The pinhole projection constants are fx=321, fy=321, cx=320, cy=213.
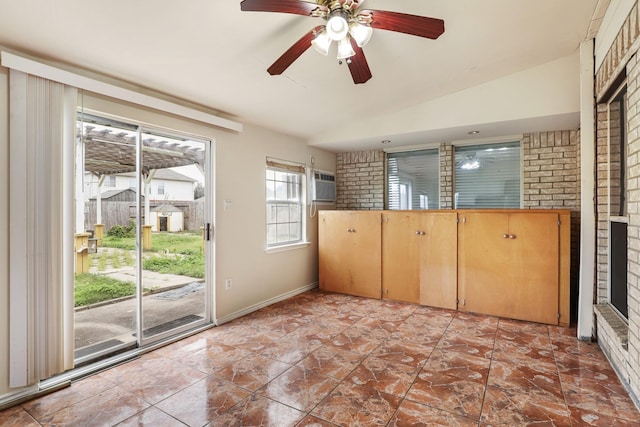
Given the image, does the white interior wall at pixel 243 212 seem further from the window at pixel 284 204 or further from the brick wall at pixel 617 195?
the brick wall at pixel 617 195

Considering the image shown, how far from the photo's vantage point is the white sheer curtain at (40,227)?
2.05m

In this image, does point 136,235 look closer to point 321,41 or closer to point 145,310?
point 145,310

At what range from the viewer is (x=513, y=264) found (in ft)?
11.7

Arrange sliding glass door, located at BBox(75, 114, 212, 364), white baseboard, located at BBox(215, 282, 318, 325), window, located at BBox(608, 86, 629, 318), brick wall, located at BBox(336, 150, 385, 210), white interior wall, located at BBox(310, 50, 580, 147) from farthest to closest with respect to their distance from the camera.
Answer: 1. brick wall, located at BBox(336, 150, 385, 210)
2. white baseboard, located at BBox(215, 282, 318, 325)
3. white interior wall, located at BBox(310, 50, 580, 147)
4. sliding glass door, located at BBox(75, 114, 212, 364)
5. window, located at BBox(608, 86, 629, 318)

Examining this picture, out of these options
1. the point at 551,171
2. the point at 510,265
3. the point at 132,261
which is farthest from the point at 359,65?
the point at 551,171

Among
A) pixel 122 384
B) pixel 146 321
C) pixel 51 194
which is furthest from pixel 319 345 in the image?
pixel 51 194

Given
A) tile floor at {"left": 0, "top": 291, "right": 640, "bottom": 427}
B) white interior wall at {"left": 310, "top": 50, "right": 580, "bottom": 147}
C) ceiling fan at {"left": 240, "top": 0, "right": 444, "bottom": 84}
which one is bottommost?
tile floor at {"left": 0, "top": 291, "right": 640, "bottom": 427}

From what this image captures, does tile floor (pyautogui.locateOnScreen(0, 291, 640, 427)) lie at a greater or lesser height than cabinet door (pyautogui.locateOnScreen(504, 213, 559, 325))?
lesser

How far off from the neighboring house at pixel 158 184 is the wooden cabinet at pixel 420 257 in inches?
98.9

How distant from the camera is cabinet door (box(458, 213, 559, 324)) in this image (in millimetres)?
3398

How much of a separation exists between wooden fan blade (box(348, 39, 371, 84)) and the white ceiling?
1.35ft

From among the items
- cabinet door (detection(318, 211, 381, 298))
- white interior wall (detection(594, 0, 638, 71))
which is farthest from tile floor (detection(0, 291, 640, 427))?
white interior wall (detection(594, 0, 638, 71))

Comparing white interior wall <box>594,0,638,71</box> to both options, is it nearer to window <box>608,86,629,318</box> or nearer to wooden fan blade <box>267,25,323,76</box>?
window <box>608,86,629,318</box>

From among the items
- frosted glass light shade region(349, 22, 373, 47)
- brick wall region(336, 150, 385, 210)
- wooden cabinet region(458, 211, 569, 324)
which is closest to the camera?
frosted glass light shade region(349, 22, 373, 47)
